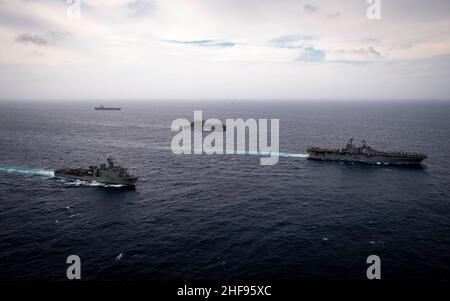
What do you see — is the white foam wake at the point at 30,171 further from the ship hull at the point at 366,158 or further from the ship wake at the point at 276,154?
the ship hull at the point at 366,158

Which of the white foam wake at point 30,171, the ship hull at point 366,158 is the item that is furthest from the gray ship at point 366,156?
the white foam wake at point 30,171

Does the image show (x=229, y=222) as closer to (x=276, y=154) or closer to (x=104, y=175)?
(x=104, y=175)

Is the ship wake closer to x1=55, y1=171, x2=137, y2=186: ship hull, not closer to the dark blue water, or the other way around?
the dark blue water

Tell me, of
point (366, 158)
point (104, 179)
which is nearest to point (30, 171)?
point (104, 179)

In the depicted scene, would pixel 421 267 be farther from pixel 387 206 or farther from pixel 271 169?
pixel 271 169

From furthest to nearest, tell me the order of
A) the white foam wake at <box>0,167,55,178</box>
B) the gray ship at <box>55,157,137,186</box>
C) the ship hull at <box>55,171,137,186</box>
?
the white foam wake at <box>0,167,55,178</box>, the gray ship at <box>55,157,137,186</box>, the ship hull at <box>55,171,137,186</box>

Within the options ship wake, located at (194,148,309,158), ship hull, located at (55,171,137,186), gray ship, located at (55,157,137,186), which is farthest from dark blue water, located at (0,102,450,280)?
ship wake, located at (194,148,309,158)

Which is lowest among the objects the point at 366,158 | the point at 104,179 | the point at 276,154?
the point at 104,179
